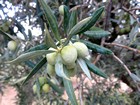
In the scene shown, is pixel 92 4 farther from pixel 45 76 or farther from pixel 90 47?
pixel 90 47

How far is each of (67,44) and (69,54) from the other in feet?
0.24

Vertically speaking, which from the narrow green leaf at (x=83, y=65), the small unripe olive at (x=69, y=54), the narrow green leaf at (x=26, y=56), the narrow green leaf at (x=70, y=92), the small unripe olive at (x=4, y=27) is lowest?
the narrow green leaf at (x=70, y=92)

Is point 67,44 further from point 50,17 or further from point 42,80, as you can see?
point 42,80

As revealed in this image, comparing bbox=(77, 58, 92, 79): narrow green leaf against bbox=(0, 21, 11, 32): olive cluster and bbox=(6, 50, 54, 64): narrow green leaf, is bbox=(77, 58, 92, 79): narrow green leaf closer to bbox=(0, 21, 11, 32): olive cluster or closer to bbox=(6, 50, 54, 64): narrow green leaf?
bbox=(6, 50, 54, 64): narrow green leaf

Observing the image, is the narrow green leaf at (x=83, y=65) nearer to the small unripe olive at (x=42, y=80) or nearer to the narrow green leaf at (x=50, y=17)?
the narrow green leaf at (x=50, y=17)

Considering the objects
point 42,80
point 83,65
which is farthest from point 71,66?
Answer: point 42,80

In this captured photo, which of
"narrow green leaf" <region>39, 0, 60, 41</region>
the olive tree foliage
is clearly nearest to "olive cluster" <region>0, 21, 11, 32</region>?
the olive tree foliage

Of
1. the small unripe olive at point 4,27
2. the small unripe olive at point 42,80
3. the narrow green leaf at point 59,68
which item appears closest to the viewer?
the narrow green leaf at point 59,68

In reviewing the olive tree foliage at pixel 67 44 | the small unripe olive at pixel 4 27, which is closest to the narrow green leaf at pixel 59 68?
the olive tree foliage at pixel 67 44

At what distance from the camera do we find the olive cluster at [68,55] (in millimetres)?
591

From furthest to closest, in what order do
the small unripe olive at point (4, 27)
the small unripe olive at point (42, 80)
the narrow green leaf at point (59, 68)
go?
1. the small unripe olive at point (4, 27)
2. the small unripe olive at point (42, 80)
3. the narrow green leaf at point (59, 68)

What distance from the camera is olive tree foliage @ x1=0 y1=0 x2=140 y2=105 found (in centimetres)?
65

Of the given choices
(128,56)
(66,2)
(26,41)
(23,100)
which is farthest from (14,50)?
(23,100)

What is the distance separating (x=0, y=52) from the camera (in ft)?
5.34
